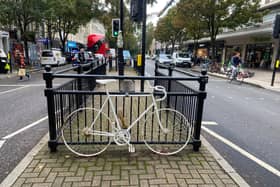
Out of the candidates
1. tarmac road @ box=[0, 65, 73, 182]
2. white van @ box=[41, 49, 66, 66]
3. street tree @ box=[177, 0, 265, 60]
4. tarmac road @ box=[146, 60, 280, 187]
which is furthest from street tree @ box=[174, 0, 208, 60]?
tarmac road @ box=[0, 65, 73, 182]

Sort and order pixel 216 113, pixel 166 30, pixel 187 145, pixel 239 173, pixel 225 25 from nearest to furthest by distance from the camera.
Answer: pixel 239 173
pixel 187 145
pixel 216 113
pixel 225 25
pixel 166 30

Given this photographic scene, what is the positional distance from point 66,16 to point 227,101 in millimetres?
26129

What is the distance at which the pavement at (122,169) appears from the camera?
2.88 metres

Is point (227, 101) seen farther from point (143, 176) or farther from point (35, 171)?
point (35, 171)

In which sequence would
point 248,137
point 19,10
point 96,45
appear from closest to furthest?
point 248,137
point 19,10
point 96,45

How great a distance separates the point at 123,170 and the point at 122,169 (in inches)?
1.2

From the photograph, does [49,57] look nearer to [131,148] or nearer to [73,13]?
[73,13]

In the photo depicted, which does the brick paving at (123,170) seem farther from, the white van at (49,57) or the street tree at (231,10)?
the white van at (49,57)

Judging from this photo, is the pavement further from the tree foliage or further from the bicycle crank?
the tree foliage

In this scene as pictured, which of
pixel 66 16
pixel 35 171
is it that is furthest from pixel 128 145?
pixel 66 16

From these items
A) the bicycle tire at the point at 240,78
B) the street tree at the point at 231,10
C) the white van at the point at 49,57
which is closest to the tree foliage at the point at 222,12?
the street tree at the point at 231,10

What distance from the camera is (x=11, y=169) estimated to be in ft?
10.5

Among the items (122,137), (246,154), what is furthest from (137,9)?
(246,154)

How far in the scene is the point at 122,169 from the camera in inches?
125
